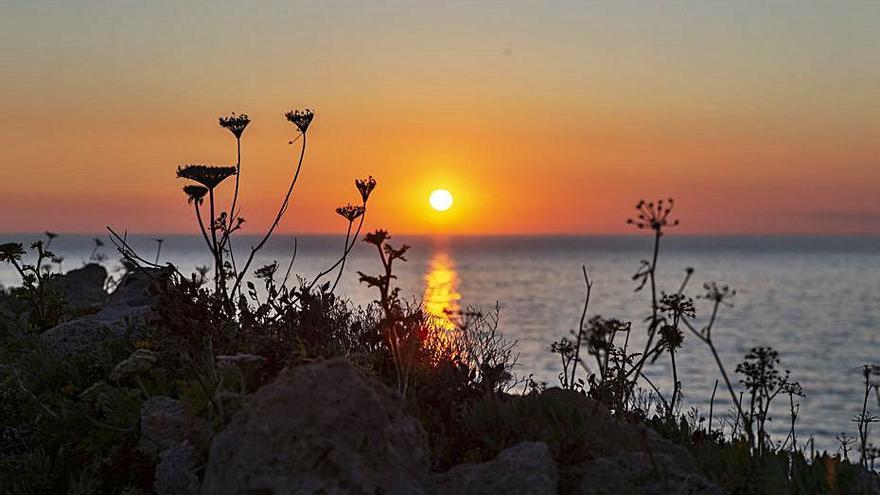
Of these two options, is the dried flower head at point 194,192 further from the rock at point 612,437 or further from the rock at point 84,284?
the rock at point 84,284

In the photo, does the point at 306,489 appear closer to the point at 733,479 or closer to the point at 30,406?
the point at 733,479

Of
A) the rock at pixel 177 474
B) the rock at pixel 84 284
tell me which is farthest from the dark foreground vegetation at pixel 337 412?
the rock at pixel 84 284

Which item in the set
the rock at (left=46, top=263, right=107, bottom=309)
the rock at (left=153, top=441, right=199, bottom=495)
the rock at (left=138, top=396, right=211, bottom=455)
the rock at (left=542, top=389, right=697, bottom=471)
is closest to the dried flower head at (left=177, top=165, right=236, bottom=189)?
the rock at (left=138, top=396, right=211, bottom=455)

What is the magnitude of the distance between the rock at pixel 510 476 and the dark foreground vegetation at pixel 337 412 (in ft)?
0.04

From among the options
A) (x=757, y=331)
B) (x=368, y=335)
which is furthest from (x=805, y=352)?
(x=368, y=335)

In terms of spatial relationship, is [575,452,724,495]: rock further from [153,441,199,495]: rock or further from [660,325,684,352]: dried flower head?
[153,441,199,495]: rock

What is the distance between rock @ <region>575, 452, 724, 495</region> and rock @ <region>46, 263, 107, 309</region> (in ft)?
38.1

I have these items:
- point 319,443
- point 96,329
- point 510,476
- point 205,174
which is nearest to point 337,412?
point 319,443

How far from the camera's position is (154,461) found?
19.5ft

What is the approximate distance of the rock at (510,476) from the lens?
178 inches

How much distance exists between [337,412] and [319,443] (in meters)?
0.20

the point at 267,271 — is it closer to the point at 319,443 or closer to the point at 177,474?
the point at 177,474

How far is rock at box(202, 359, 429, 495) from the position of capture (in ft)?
13.8

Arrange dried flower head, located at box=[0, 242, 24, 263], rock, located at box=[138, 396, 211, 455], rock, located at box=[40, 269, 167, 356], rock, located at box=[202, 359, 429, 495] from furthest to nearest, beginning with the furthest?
dried flower head, located at box=[0, 242, 24, 263] < rock, located at box=[40, 269, 167, 356] < rock, located at box=[138, 396, 211, 455] < rock, located at box=[202, 359, 429, 495]
